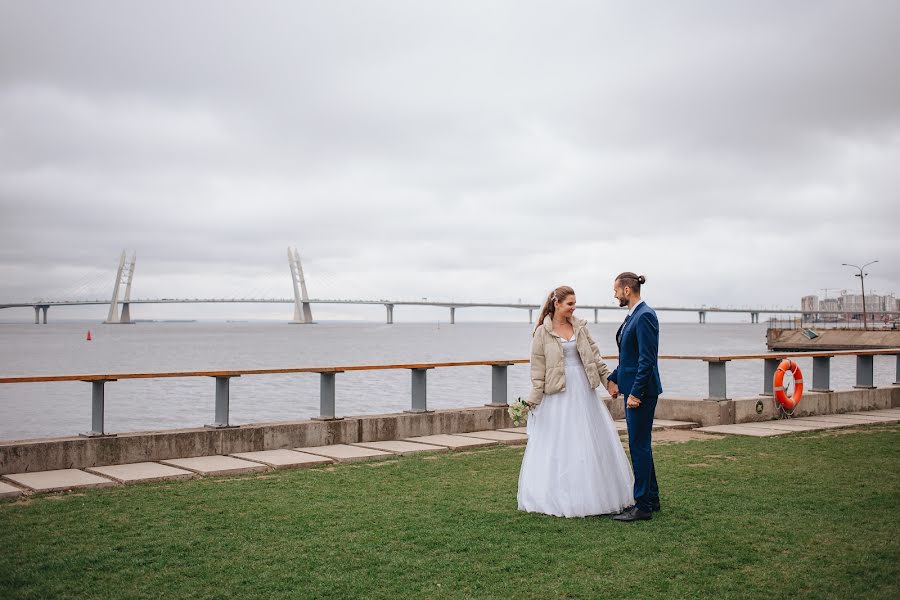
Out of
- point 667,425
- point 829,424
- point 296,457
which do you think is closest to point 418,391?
point 296,457

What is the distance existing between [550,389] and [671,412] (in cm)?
635

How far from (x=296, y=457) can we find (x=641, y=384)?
409cm

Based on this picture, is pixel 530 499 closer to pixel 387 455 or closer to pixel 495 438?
pixel 387 455

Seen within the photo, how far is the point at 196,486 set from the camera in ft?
23.5

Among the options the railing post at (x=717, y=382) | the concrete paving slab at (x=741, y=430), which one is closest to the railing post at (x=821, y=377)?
the railing post at (x=717, y=382)

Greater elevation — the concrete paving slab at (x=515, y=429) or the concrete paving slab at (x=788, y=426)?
the concrete paving slab at (x=515, y=429)

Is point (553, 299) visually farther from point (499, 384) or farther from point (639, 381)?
point (499, 384)

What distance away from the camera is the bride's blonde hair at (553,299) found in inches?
250

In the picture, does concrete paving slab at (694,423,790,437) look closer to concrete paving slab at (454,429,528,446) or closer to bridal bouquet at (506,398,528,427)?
concrete paving slab at (454,429,528,446)

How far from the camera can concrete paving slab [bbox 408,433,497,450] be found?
30.9 ft

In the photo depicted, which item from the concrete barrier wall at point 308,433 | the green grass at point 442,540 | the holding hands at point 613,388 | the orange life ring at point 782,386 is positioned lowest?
the green grass at point 442,540

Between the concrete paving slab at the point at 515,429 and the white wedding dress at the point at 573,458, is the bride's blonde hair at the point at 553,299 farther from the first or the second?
the concrete paving slab at the point at 515,429

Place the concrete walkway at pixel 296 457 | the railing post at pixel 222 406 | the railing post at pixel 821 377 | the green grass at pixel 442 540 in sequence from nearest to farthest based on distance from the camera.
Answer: the green grass at pixel 442 540, the concrete walkway at pixel 296 457, the railing post at pixel 222 406, the railing post at pixel 821 377

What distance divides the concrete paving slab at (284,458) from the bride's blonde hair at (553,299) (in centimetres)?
318
